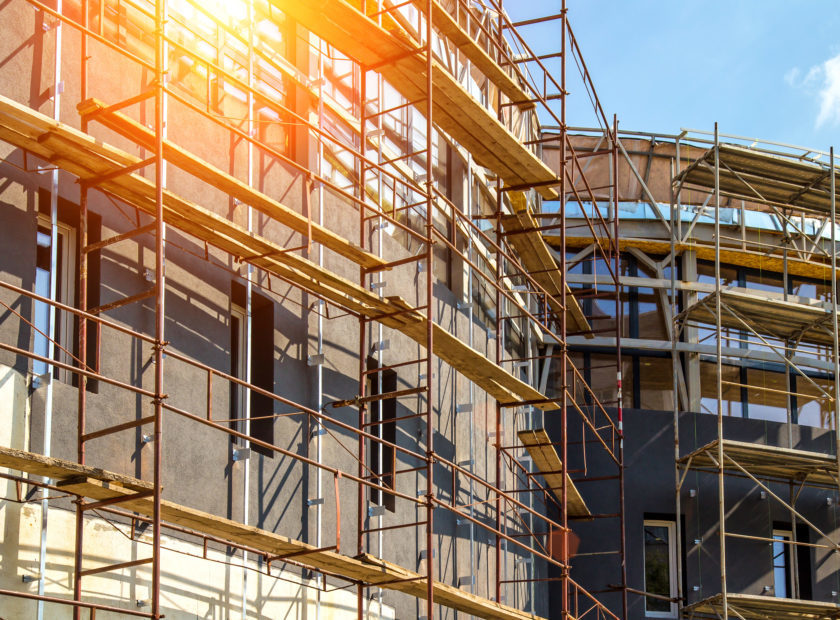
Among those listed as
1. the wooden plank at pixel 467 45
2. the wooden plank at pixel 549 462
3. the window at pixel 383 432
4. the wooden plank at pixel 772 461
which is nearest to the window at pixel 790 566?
the wooden plank at pixel 772 461

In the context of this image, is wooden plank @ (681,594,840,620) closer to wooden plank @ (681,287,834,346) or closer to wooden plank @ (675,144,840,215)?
wooden plank @ (681,287,834,346)

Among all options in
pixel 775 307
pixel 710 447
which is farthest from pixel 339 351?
pixel 775 307

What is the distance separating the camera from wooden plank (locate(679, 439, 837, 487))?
2245 cm

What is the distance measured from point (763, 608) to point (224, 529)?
13.7m

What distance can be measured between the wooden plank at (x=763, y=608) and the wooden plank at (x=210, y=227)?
22.3ft

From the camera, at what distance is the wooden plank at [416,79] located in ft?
47.8

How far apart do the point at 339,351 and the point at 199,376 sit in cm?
319

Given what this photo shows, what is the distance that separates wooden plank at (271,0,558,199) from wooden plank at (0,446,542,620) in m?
5.83

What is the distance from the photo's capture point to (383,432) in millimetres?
17297

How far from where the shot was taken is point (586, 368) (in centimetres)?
2644

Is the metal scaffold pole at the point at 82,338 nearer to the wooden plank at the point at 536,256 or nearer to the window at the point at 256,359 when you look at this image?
the window at the point at 256,359

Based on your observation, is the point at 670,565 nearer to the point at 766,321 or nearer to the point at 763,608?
the point at 763,608

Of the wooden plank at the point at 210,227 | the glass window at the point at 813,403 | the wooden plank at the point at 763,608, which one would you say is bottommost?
the wooden plank at the point at 763,608

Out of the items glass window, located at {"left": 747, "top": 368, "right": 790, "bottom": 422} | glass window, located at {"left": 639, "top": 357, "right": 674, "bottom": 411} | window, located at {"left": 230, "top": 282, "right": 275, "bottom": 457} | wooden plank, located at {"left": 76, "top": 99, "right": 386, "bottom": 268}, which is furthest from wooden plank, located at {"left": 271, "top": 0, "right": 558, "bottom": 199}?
glass window, located at {"left": 747, "top": 368, "right": 790, "bottom": 422}
